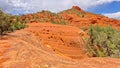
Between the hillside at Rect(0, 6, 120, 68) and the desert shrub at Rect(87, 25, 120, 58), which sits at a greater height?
the hillside at Rect(0, 6, 120, 68)

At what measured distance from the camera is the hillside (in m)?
9.35

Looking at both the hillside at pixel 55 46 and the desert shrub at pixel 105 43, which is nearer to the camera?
the hillside at pixel 55 46

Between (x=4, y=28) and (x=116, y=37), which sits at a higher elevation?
(x=4, y=28)

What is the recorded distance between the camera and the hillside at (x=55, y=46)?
935 cm

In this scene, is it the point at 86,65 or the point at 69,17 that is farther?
the point at 69,17

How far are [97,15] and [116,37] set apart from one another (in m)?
54.5

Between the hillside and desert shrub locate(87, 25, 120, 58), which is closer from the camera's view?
the hillside

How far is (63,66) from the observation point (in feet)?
28.7

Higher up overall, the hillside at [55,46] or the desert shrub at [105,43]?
the hillside at [55,46]

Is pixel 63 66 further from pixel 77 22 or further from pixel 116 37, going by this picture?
pixel 77 22

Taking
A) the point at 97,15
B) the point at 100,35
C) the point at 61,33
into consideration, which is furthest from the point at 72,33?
the point at 97,15

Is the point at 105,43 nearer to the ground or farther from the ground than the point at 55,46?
nearer to the ground

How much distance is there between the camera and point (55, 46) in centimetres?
2583

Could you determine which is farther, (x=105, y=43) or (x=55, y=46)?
(x=105, y=43)
